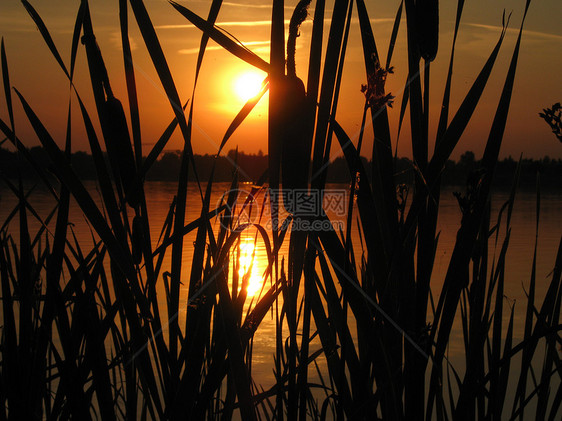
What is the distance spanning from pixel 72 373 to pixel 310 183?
406 millimetres

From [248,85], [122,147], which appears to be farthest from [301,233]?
[248,85]

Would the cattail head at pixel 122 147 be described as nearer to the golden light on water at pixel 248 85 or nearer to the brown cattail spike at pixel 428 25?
the golden light on water at pixel 248 85

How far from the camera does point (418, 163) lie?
2.10 feet

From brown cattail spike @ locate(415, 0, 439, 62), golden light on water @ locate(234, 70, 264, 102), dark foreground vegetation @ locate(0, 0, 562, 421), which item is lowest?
dark foreground vegetation @ locate(0, 0, 562, 421)

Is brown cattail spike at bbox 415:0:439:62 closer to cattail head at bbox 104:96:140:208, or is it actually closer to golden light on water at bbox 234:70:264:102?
golden light on water at bbox 234:70:264:102

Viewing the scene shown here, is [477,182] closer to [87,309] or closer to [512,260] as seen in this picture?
[87,309]

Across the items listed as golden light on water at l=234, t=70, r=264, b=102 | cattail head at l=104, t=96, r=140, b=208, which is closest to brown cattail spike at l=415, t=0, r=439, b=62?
golden light on water at l=234, t=70, r=264, b=102

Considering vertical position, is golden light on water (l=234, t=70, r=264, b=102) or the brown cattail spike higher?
the brown cattail spike

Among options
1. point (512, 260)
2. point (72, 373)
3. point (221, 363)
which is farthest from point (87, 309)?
point (512, 260)

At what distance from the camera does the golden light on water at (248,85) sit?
64cm

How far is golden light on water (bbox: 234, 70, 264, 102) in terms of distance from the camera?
640 mm

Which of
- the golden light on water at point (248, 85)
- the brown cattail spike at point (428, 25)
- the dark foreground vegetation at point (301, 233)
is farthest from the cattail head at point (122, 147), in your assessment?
the brown cattail spike at point (428, 25)

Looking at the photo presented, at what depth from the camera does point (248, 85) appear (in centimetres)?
81

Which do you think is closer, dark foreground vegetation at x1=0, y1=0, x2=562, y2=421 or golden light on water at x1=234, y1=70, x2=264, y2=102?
dark foreground vegetation at x1=0, y1=0, x2=562, y2=421
